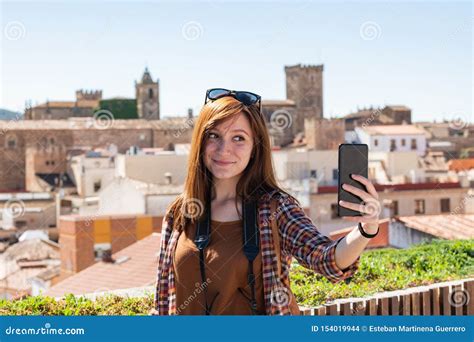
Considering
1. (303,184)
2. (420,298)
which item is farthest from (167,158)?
(420,298)

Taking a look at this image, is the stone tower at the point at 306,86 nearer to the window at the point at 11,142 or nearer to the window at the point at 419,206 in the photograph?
the window at the point at 11,142

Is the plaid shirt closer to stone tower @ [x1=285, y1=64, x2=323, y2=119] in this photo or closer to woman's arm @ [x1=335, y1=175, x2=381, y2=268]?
woman's arm @ [x1=335, y1=175, x2=381, y2=268]

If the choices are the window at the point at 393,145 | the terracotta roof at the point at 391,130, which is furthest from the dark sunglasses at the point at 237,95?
the window at the point at 393,145

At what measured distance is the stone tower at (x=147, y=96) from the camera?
245 ft

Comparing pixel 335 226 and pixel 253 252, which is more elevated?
pixel 253 252

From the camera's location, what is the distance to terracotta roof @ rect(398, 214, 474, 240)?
36.9 ft

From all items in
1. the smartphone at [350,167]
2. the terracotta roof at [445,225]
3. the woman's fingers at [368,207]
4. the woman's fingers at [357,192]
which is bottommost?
the terracotta roof at [445,225]

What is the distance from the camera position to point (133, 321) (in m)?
2.22

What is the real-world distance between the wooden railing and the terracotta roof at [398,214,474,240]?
7503 mm

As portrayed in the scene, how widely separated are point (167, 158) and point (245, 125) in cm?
3102

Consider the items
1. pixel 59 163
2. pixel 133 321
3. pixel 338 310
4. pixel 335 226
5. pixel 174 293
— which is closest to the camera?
pixel 174 293

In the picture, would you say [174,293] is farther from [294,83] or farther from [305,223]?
[294,83]

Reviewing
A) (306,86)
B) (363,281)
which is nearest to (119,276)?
(363,281)

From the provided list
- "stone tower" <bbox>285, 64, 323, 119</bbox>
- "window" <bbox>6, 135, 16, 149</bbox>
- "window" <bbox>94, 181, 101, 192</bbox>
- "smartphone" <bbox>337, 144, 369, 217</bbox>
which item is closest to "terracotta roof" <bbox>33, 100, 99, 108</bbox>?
"window" <bbox>6, 135, 16, 149</bbox>
